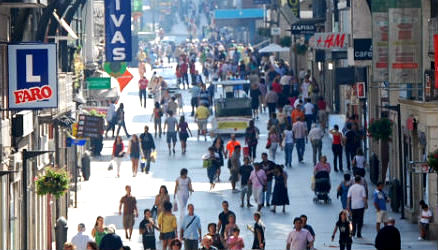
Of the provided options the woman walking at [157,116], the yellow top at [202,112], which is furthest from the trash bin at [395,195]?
the woman walking at [157,116]

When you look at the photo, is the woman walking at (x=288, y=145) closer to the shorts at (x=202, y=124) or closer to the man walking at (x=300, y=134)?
the man walking at (x=300, y=134)

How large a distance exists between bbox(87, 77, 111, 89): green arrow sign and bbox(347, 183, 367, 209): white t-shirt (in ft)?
42.6

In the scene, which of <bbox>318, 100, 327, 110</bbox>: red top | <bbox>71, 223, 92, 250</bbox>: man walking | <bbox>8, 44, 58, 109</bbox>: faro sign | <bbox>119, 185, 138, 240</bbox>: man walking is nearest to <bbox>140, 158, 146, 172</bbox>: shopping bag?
<bbox>318, 100, 327, 110</bbox>: red top

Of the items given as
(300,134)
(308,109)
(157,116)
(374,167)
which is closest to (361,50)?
(374,167)

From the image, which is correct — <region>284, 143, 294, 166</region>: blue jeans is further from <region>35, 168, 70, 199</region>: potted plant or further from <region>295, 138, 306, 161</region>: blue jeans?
<region>35, 168, 70, 199</region>: potted plant

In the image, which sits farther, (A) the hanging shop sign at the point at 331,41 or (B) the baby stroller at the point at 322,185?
(A) the hanging shop sign at the point at 331,41

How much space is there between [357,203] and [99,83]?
44.4 ft

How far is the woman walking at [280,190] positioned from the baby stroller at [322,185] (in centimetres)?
143

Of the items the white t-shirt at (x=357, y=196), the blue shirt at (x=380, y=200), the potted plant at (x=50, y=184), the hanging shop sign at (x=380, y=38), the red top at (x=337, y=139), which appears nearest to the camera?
the potted plant at (x=50, y=184)

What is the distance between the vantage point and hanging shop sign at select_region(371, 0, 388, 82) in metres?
35.1

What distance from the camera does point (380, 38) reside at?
35.3 metres

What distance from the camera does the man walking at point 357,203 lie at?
32.5m

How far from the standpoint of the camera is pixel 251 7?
119 meters

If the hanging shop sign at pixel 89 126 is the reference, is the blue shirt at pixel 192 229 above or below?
below
